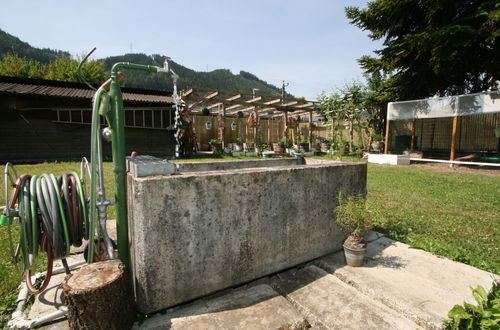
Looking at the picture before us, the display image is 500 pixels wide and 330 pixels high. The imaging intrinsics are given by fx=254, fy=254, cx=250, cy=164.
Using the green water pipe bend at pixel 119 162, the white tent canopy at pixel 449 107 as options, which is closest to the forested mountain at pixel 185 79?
the white tent canopy at pixel 449 107

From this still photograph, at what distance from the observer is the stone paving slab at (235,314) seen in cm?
176

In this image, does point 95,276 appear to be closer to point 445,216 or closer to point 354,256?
point 354,256

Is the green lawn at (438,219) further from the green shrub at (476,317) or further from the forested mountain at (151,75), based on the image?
the forested mountain at (151,75)

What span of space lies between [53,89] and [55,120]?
52.3 inches

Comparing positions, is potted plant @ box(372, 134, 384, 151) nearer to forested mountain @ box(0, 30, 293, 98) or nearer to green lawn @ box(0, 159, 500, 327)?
green lawn @ box(0, 159, 500, 327)

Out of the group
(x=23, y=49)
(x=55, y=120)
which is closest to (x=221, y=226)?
(x=55, y=120)

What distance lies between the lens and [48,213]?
1771 millimetres

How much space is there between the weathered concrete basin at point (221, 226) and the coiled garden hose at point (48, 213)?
0.39m

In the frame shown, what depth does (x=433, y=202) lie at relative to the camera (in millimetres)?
5254

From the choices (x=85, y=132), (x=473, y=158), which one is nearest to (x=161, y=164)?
(x=85, y=132)

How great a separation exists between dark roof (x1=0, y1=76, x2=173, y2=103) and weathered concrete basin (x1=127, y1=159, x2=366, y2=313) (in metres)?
11.3

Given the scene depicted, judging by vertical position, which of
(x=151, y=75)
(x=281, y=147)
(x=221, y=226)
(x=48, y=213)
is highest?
(x=151, y=75)

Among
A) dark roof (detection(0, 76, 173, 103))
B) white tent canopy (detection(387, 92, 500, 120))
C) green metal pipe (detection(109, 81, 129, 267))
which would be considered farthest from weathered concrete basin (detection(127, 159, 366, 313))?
dark roof (detection(0, 76, 173, 103))

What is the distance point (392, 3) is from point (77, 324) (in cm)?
1583
